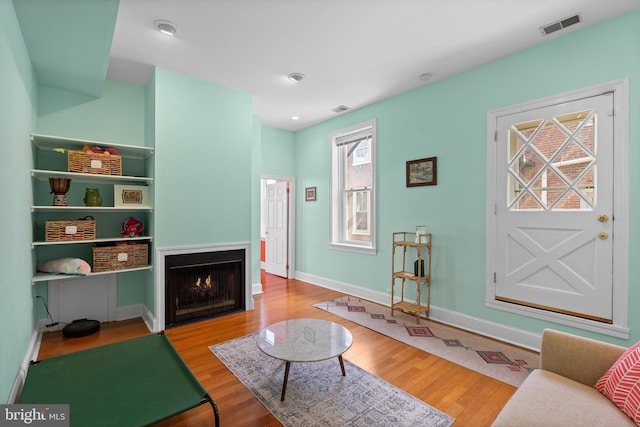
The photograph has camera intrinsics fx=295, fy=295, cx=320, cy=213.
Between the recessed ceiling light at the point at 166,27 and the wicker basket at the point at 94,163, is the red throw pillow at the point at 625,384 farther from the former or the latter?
the wicker basket at the point at 94,163

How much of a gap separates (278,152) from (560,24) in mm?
4182

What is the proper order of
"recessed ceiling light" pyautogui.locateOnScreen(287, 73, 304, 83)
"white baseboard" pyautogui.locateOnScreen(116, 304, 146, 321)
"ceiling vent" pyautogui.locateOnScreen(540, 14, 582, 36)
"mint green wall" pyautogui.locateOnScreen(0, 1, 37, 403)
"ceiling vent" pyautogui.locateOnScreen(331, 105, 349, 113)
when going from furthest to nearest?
"ceiling vent" pyautogui.locateOnScreen(331, 105, 349, 113), "white baseboard" pyautogui.locateOnScreen(116, 304, 146, 321), "recessed ceiling light" pyautogui.locateOnScreen(287, 73, 304, 83), "ceiling vent" pyautogui.locateOnScreen(540, 14, 582, 36), "mint green wall" pyautogui.locateOnScreen(0, 1, 37, 403)

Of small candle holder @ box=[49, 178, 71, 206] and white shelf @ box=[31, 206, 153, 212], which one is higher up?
small candle holder @ box=[49, 178, 71, 206]

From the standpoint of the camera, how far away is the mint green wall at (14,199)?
178 cm

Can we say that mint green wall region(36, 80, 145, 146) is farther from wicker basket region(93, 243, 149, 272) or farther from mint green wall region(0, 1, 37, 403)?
wicker basket region(93, 243, 149, 272)

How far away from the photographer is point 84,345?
2.85 meters

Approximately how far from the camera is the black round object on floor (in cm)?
301

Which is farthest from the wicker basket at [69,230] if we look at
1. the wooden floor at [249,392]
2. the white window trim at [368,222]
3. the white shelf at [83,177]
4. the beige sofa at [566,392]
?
the beige sofa at [566,392]

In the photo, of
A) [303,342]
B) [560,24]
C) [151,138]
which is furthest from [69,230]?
[560,24]

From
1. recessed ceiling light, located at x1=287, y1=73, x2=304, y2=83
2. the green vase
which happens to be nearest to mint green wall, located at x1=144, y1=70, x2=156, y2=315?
the green vase

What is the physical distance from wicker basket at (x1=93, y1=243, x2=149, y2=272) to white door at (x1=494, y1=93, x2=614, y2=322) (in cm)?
386

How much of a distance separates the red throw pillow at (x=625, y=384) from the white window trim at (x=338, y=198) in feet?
9.81

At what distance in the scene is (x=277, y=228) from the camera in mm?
6012

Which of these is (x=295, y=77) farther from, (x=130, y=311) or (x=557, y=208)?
(x=130, y=311)
